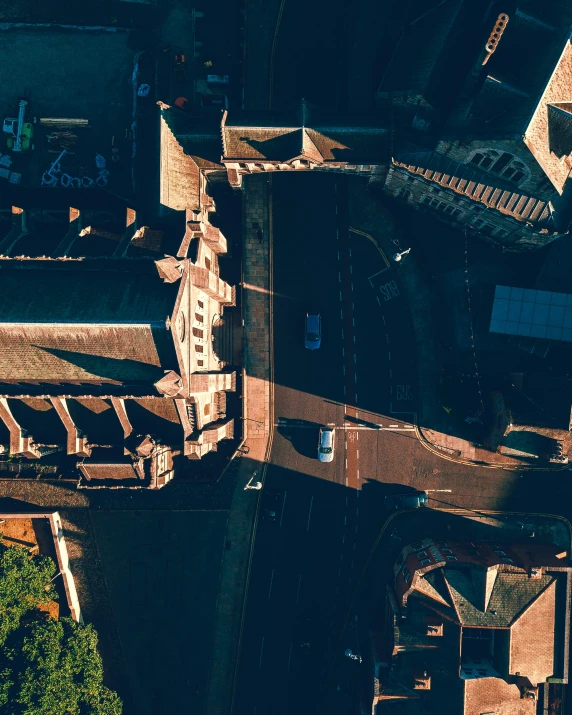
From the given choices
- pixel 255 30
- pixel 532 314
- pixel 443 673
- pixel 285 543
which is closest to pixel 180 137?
pixel 255 30

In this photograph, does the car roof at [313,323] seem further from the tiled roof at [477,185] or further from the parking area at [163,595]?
the parking area at [163,595]

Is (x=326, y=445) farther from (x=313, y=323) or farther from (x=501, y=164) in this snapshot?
(x=501, y=164)

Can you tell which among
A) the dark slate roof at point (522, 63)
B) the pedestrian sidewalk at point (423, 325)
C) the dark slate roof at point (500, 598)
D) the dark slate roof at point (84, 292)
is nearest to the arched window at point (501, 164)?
the dark slate roof at point (522, 63)

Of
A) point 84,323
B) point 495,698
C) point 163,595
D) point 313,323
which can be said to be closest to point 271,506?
point 163,595

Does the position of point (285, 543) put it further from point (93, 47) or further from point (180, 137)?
point (93, 47)

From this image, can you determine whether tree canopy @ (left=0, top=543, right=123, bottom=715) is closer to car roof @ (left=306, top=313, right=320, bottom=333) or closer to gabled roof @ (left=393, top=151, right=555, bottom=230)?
car roof @ (left=306, top=313, right=320, bottom=333)
